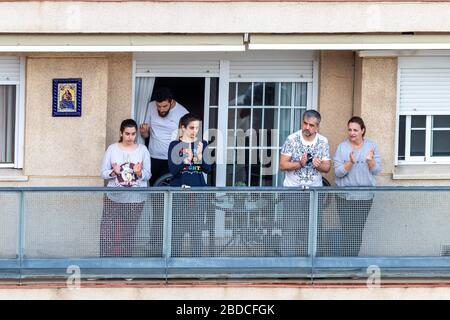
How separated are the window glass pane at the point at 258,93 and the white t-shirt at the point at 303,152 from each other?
160cm

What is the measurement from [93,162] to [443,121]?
4.17 meters

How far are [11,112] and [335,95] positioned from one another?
152 inches

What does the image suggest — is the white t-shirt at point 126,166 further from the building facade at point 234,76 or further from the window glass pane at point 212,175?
the window glass pane at point 212,175

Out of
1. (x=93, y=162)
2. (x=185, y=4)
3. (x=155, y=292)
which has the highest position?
(x=185, y=4)

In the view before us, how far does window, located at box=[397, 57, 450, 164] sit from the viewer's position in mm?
21812

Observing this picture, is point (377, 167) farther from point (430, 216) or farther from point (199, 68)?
point (199, 68)

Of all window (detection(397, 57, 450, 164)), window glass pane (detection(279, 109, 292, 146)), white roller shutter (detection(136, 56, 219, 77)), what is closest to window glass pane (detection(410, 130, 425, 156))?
window (detection(397, 57, 450, 164))

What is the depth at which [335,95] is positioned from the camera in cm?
2208

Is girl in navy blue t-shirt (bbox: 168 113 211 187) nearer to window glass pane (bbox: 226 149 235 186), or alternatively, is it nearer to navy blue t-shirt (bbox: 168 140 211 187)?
navy blue t-shirt (bbox: 168 140 211 187)

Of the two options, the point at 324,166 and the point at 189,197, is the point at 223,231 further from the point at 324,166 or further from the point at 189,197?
A: the point at 324,166

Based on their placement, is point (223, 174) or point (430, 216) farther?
point (223, 174)

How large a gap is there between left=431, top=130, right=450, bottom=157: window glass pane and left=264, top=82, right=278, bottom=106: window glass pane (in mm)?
1960

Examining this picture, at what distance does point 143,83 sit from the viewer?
72.7 feet

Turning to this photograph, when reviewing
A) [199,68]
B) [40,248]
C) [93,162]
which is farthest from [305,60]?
[40,248]
